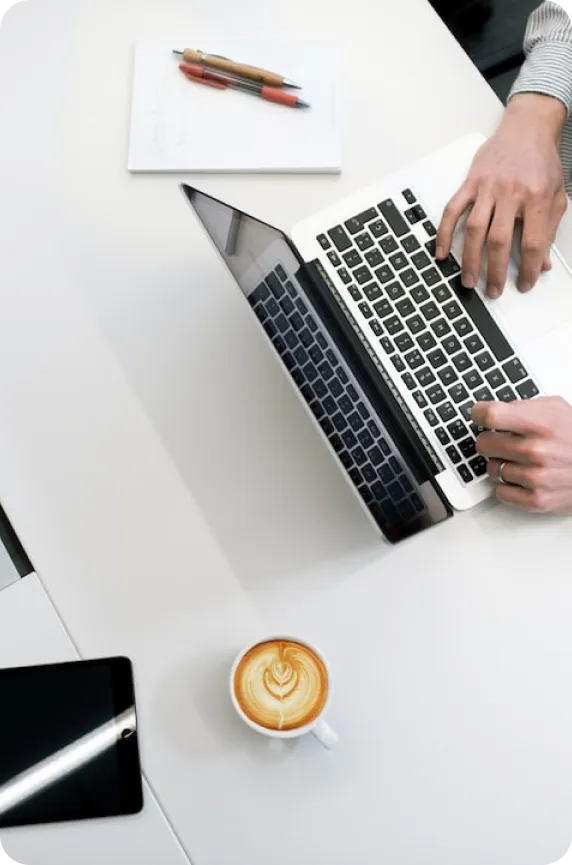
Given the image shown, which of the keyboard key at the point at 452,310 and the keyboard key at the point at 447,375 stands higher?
the keyboard key at the point at 452,310

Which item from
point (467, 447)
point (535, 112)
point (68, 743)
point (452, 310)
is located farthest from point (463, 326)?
point (68, 743)

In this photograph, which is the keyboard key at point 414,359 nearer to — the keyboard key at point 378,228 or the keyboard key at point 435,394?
the keyboard key at point 435,394

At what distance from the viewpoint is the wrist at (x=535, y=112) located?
32.2 inches

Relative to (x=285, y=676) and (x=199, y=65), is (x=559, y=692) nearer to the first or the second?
(x=285, y=676)

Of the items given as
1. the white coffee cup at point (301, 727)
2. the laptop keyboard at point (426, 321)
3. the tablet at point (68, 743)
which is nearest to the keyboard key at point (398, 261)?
the laptop keyboard at point (426, 321)

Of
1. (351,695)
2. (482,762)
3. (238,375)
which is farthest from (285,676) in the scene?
(238,375)

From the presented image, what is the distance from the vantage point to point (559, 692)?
724mm

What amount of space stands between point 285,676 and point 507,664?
0.22m

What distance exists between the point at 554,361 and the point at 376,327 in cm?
18

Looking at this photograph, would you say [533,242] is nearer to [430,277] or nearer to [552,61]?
[430,277]

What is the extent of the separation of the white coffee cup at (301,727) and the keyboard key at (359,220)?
0.42 m

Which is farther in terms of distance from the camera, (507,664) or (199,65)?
(199,65)

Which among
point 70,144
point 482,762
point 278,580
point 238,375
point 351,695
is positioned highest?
point 70,144

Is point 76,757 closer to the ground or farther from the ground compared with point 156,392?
closer to the ground
